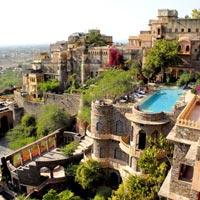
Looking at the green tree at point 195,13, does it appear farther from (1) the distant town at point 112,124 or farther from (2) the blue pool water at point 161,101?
(2) the blue pool water at point 161,101

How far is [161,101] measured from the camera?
977 inches

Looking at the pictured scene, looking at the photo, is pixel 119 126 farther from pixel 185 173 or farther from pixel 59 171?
pixel 185 173

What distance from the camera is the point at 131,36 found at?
4634 cm

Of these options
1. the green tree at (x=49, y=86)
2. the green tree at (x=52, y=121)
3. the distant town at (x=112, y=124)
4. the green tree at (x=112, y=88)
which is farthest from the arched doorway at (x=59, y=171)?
the green tree at (x=49, y=86)

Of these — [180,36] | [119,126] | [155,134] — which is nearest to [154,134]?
[155,134]

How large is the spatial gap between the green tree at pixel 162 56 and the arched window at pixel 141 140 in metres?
15.9

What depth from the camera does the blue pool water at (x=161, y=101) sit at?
22141 mm

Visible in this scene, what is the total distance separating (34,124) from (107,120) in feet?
52.2

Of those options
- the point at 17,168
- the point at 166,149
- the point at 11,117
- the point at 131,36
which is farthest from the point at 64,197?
the point at 131,36

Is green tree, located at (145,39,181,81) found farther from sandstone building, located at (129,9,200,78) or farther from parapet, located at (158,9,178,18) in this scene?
parapet, located at (158,9,178,18)

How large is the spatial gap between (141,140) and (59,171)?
10.1 m

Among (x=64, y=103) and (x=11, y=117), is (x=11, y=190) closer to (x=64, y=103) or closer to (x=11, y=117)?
(x=64, y=103)

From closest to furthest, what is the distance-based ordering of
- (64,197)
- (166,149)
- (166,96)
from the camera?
(166,149) → (64,197) → (166,96)

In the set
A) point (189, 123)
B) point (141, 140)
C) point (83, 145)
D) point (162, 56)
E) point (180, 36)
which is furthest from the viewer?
point (180, 36)
